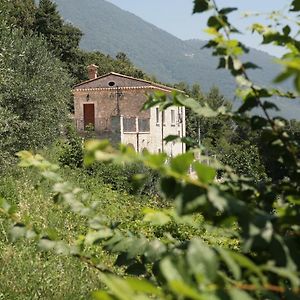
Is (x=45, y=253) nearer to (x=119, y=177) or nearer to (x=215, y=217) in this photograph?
(x=215, y=217)

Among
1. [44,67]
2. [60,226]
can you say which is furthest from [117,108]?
[60,226]

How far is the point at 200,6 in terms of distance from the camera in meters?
1.56

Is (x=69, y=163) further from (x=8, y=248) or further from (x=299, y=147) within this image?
(x=299, y=147)

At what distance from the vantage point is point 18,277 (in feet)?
21.4

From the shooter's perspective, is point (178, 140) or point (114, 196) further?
point (114, 196)

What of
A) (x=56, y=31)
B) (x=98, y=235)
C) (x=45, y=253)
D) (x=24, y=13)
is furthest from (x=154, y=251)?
(x=56, y=31)

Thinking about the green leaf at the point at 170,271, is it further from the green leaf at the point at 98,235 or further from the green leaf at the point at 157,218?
the green leaf at the point at 98,235

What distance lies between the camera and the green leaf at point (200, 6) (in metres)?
1.55

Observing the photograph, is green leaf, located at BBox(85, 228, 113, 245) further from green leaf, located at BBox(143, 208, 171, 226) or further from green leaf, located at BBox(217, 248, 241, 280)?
green leaf, located at BBox(217, 248, 241, 280)

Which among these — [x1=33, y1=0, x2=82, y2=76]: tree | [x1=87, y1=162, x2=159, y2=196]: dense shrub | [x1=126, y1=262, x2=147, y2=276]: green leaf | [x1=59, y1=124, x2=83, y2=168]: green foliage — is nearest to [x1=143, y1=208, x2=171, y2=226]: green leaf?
[x1=126, y1=262, x2=147, y2=276]: green leaf

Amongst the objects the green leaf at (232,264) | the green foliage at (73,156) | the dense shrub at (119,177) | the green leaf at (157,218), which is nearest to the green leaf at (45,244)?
the green leaf at (157,218)

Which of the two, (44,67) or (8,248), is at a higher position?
(44,67)

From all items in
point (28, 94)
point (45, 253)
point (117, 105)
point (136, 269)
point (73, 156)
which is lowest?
point (45, 253)

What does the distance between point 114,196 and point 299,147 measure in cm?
1588
